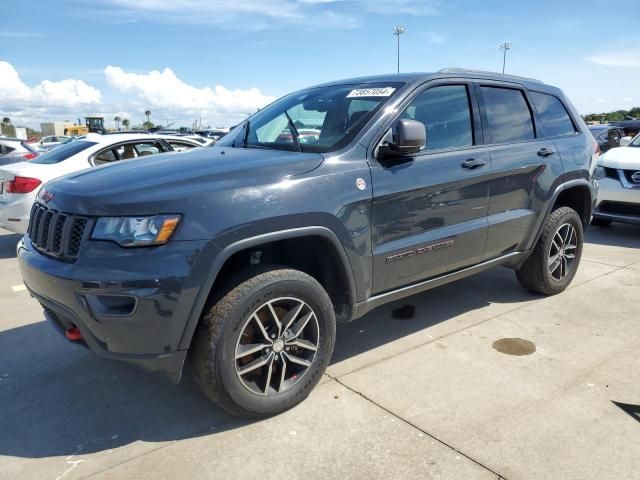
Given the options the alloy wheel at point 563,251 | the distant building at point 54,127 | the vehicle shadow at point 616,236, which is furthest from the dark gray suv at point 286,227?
the distant building at point 54,127

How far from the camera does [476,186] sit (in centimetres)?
375

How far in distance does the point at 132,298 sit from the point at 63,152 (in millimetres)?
5737

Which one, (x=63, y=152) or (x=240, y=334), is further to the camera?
(x=63, y=152)

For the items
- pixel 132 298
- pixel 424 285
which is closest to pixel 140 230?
pixel 132 298

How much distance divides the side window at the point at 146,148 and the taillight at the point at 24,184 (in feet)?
4.60

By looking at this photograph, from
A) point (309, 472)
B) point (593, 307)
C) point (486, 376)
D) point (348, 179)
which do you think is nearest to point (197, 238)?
point (348, 179)

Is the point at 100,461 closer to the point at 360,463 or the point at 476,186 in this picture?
Answer: the point at 360,463

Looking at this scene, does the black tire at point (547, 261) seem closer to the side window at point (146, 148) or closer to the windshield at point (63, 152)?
the side window at point (146, 148)

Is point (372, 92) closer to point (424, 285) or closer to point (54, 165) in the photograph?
point (424, 285)

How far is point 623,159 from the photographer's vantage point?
297 inches

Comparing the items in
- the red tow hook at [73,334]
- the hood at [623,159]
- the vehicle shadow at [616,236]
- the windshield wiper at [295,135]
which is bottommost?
the vehicle shadow at [616,236]

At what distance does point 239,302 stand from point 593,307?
3475mm

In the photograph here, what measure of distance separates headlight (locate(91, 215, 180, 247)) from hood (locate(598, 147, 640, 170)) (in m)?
7.08

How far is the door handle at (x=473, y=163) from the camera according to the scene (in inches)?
144
